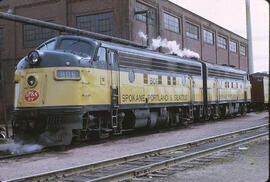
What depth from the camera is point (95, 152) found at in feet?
33.8

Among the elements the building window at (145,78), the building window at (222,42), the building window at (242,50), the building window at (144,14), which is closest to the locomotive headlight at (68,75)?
the building window at (145,78)

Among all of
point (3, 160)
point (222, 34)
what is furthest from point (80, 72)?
point (222, 34)

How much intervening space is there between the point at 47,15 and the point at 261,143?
2498cm

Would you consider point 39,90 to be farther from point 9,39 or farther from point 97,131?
point 9,39

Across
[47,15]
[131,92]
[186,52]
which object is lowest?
[131,92]

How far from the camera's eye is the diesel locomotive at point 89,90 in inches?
421

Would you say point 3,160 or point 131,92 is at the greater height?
point 131,92

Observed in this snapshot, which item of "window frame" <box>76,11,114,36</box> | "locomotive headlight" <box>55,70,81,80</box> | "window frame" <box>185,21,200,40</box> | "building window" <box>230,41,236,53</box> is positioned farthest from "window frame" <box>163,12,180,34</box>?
"locomotive headlight" <box>55,70,81,80</box>

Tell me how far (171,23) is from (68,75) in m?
25.9

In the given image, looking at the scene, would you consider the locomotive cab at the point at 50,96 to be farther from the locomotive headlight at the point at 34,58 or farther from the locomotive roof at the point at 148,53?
the locomotive roof at the point at 148,53

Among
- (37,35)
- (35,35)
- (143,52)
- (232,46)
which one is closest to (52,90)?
(143,52)

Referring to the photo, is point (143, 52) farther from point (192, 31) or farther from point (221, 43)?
point (221, 43)

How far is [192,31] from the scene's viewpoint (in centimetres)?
4000

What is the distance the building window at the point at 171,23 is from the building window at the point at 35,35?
35.8ft
